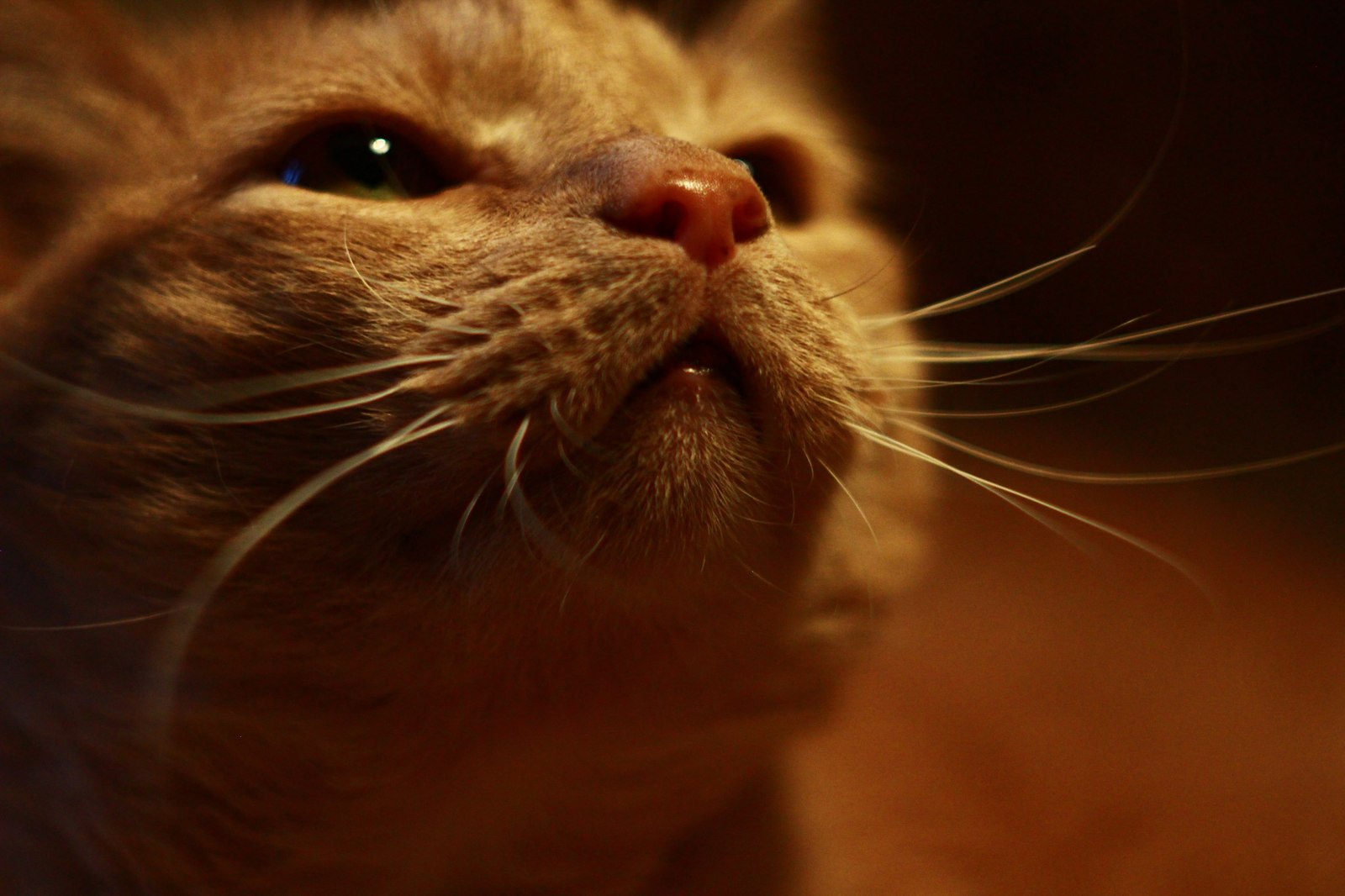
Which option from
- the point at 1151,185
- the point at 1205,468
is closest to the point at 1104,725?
the point at 1205,468

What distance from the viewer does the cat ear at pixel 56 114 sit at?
698 mm

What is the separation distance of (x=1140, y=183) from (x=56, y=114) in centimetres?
90

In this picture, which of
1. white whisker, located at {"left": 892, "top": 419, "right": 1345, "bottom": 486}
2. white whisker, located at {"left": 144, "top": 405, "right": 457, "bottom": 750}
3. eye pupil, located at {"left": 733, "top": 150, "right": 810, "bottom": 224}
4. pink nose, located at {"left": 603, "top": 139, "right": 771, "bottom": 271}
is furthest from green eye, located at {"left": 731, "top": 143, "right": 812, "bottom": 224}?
white whisker, located at {"left": 144, "top": 405, "right": 457, "bottom": 750}

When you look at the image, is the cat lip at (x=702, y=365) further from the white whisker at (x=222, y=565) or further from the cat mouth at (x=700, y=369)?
the white whisker at (x=222, y=565)

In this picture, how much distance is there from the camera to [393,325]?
2.06 ft

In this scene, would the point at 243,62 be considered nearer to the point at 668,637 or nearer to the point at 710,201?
the point at 710,201

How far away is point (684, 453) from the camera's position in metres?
0.62

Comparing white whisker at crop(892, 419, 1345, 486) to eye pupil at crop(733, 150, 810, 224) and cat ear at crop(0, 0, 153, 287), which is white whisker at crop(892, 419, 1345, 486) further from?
cat ear at crop(0, 0, 153, 287)

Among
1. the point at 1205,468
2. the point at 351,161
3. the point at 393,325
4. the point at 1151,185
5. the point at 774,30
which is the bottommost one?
the point at 393,325

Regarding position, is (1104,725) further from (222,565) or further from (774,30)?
(222,565)

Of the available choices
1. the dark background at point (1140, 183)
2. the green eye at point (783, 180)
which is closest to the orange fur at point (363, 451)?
the green eye at point (783, 180)

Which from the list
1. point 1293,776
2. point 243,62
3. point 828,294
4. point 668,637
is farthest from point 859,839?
point 243,62

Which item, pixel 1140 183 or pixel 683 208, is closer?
pixel 683 208

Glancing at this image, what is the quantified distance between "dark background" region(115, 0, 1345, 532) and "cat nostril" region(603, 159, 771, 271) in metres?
0.42
